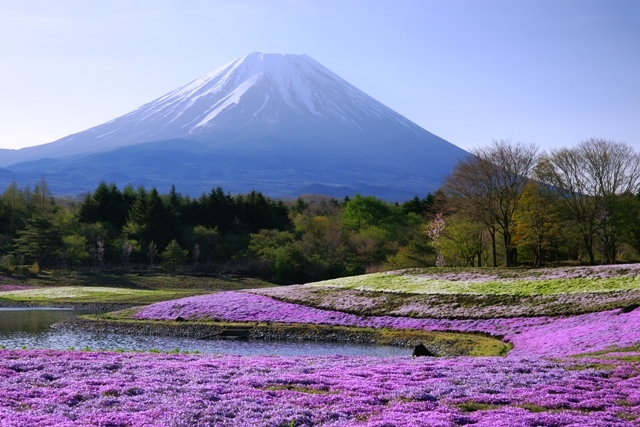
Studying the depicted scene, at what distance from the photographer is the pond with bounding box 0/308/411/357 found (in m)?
30.9

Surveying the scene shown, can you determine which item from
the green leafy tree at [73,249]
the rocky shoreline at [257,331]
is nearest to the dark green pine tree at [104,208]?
the green leafy tree at [73,249]

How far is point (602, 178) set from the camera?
65625 mm

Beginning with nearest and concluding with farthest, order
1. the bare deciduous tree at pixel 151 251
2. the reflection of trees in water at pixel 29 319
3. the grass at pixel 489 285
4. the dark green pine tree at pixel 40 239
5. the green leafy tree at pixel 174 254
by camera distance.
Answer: the reflection of trees in water at pixel 29 319, the grass at pixel 489 285, the dark green pine tree at pixel 40 239, the green leafy tree at pixel 174 254, the bare deciduous tree at pixel 151 251

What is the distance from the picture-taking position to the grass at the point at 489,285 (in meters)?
40.1

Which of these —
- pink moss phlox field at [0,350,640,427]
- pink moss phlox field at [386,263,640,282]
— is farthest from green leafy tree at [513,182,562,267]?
pink moss phlox field at [0,350,640,427]

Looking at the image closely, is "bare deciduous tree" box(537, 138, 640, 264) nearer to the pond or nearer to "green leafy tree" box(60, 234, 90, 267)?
the pond

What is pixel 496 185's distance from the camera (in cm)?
5922

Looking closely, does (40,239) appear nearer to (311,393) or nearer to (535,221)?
(535,221)

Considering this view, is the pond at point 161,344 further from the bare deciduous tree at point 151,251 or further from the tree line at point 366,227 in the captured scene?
the bare deciduous tree at point 151,251

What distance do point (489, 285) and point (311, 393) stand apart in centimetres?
3239

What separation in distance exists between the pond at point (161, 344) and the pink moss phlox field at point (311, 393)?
1047 centimetres

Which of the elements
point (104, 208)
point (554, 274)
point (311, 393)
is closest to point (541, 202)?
point (554, 274)

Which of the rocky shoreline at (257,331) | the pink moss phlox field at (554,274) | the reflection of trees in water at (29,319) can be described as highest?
the pink moss phlox field at (554,274)

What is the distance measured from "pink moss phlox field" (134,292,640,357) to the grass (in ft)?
20.5
